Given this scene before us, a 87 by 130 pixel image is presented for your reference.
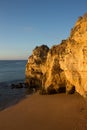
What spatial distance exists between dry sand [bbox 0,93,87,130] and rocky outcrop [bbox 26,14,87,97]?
1585 mm

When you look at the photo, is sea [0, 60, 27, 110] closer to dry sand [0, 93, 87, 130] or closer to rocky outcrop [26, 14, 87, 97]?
dry sand [0, 93, 87, 130]

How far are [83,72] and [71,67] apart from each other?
7.15 ft

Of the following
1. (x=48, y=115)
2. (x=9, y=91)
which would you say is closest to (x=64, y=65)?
(x=48, y=115)

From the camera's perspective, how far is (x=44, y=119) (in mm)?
17359

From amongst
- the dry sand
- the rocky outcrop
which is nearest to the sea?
the dry sand

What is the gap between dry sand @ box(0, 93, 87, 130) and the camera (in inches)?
628

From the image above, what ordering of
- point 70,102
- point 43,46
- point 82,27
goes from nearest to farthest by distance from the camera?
point 82,27 → point 70,102 → point 43,46

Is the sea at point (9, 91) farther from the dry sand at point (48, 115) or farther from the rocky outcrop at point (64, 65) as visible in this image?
the rocky outcrop at point (64, 65)

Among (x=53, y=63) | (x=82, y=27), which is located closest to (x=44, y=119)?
(x=82, y=27)

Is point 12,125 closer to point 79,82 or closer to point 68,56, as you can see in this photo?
point 79,82

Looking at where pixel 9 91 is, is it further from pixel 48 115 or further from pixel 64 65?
pixel 48 115

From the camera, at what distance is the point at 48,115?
716 inches

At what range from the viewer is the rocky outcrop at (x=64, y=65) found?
17828mm

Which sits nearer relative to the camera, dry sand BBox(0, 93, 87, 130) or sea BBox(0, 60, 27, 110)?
dry sand BBox(0, 93, 87, 130)
